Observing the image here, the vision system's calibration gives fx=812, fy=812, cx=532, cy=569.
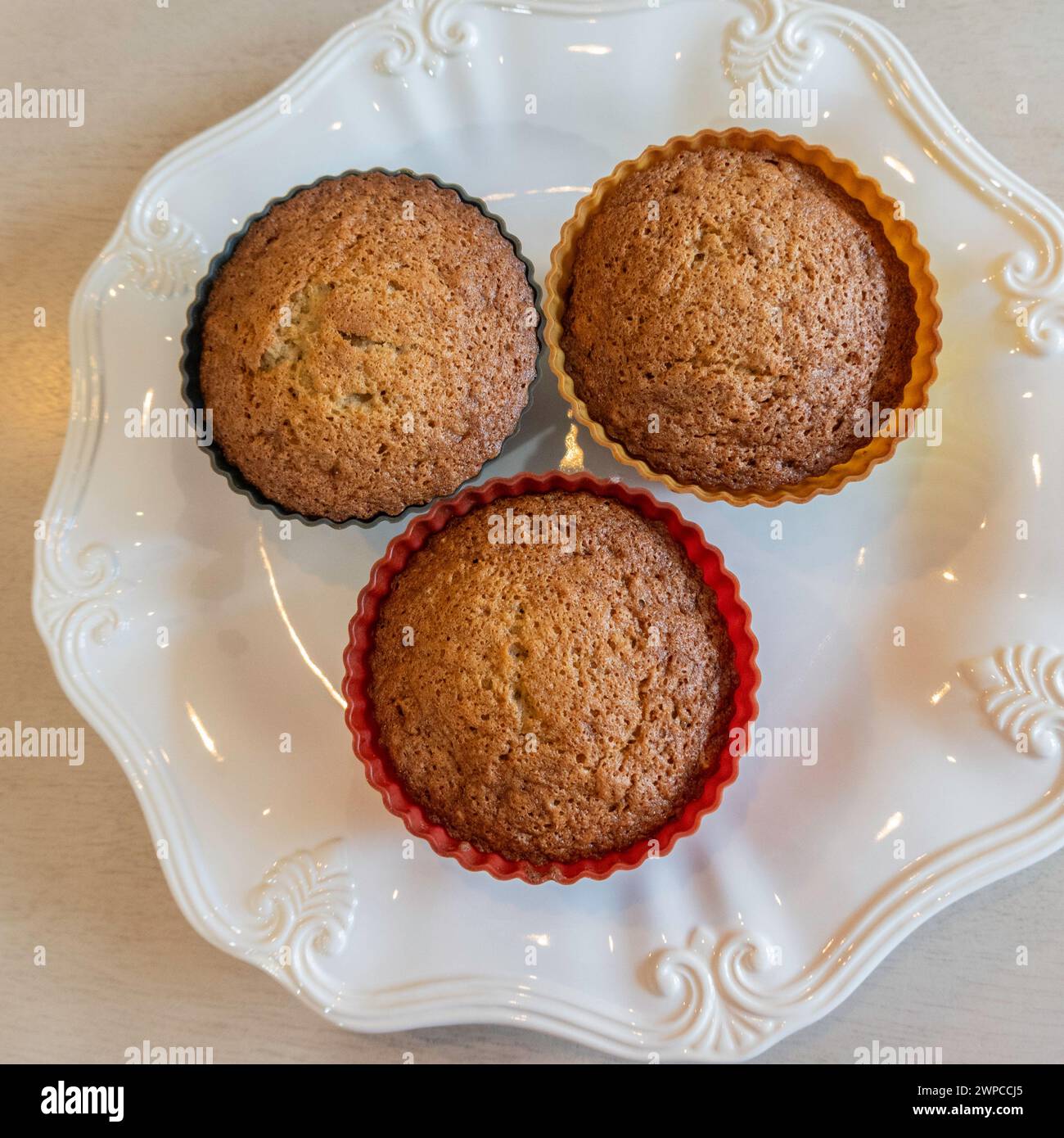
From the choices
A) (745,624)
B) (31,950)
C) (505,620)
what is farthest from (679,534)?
(31,950)

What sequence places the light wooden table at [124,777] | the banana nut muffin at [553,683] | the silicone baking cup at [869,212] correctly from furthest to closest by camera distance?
the light wooden table at [124,777]
the silicone baking cup at [869,212]
the banana nut muffin at [553,683]

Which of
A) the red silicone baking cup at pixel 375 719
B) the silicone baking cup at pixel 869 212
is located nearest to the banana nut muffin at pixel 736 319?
the silicone baking cup at pixel 869 212

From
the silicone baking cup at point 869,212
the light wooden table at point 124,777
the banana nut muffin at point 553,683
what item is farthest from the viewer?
the light wooden table at point 124,777

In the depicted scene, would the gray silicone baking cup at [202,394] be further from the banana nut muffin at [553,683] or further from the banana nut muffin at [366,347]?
the banana nut muffin at [553,683]

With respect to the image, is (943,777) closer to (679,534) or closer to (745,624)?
(745,624)

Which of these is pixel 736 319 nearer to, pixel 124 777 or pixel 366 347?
pixel 366 347

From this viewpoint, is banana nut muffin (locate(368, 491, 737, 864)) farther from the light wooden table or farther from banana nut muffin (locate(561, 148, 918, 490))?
the light wooden table
